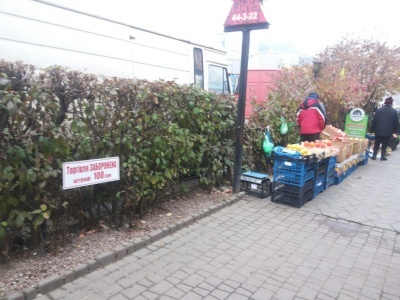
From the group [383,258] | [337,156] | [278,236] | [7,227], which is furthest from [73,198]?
[337,156]

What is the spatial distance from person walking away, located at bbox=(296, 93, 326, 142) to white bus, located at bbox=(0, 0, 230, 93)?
254cm

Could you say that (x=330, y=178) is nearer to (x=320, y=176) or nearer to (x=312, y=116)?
(x=320, y=176)

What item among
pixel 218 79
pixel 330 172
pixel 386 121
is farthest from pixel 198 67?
pixel 386 121

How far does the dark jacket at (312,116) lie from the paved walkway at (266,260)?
92.1 inches

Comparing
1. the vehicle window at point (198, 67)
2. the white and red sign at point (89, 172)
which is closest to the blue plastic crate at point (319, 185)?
the vehicle window at point (198, 67)

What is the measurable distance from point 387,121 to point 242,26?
6846 mm

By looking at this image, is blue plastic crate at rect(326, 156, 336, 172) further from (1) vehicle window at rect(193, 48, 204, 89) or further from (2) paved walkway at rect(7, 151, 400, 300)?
(1) vehicle window at rect(193, 48, 204, 89)

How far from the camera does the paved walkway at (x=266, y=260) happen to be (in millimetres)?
3094

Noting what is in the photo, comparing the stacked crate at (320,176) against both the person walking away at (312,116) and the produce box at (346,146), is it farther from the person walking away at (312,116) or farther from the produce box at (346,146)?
the person walking away at (312,116)

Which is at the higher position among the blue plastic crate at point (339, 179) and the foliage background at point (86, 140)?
the foliage background at point (86, 140)

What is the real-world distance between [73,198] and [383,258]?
11.9ft

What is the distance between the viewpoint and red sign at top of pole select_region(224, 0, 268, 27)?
17.1 ft

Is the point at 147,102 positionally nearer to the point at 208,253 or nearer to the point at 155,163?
the point at 155,163

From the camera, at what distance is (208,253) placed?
381cm
